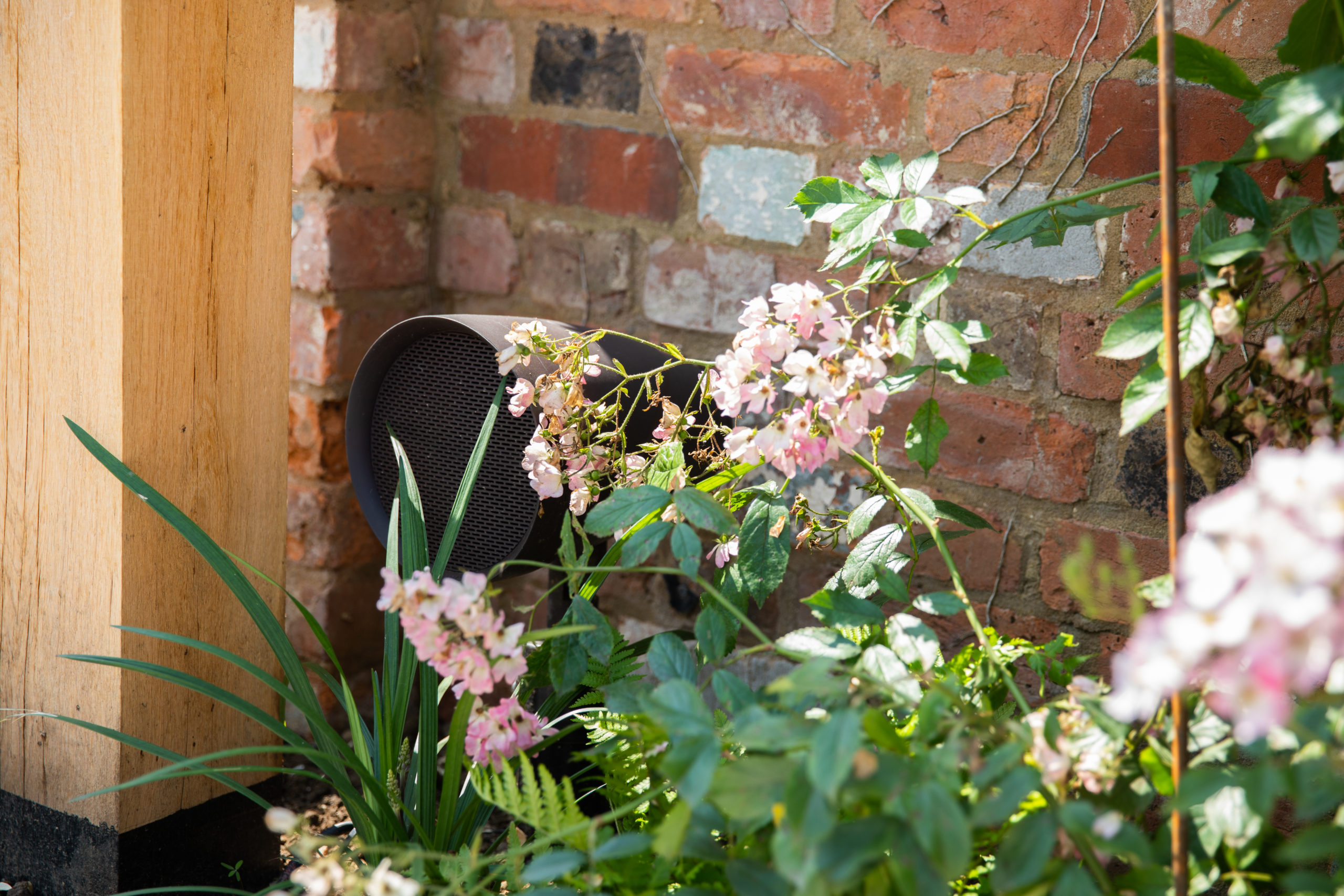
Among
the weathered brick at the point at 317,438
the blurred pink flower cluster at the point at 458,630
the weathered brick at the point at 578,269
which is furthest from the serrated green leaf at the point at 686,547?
the weathered brick at the point at 317,438

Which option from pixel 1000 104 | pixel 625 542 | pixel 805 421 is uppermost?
pixel 1000 104

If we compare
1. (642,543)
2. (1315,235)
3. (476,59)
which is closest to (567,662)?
(642,543)

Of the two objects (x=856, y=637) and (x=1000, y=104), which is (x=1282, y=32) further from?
(x=856, y=637)

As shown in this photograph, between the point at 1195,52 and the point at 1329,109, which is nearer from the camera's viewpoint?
the point at 1329,109

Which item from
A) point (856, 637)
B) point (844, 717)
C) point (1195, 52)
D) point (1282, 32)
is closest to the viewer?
point (844, 717)

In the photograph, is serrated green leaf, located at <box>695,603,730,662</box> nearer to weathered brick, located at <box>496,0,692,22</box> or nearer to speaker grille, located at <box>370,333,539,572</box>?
speaker grille, located at <box>370,333,539,572</box>

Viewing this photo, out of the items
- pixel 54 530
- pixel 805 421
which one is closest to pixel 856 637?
pixel 805 421

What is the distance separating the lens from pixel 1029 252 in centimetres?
122

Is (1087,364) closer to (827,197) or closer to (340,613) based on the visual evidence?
(827,197)

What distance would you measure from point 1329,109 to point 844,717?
0.46 m

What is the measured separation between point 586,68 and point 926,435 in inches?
33.2

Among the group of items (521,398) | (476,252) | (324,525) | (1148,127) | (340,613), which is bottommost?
(340,613)

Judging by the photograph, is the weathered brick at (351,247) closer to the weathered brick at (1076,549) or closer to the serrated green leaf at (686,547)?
the serrated green leaf at (686,547)

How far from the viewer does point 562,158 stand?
152 cm
